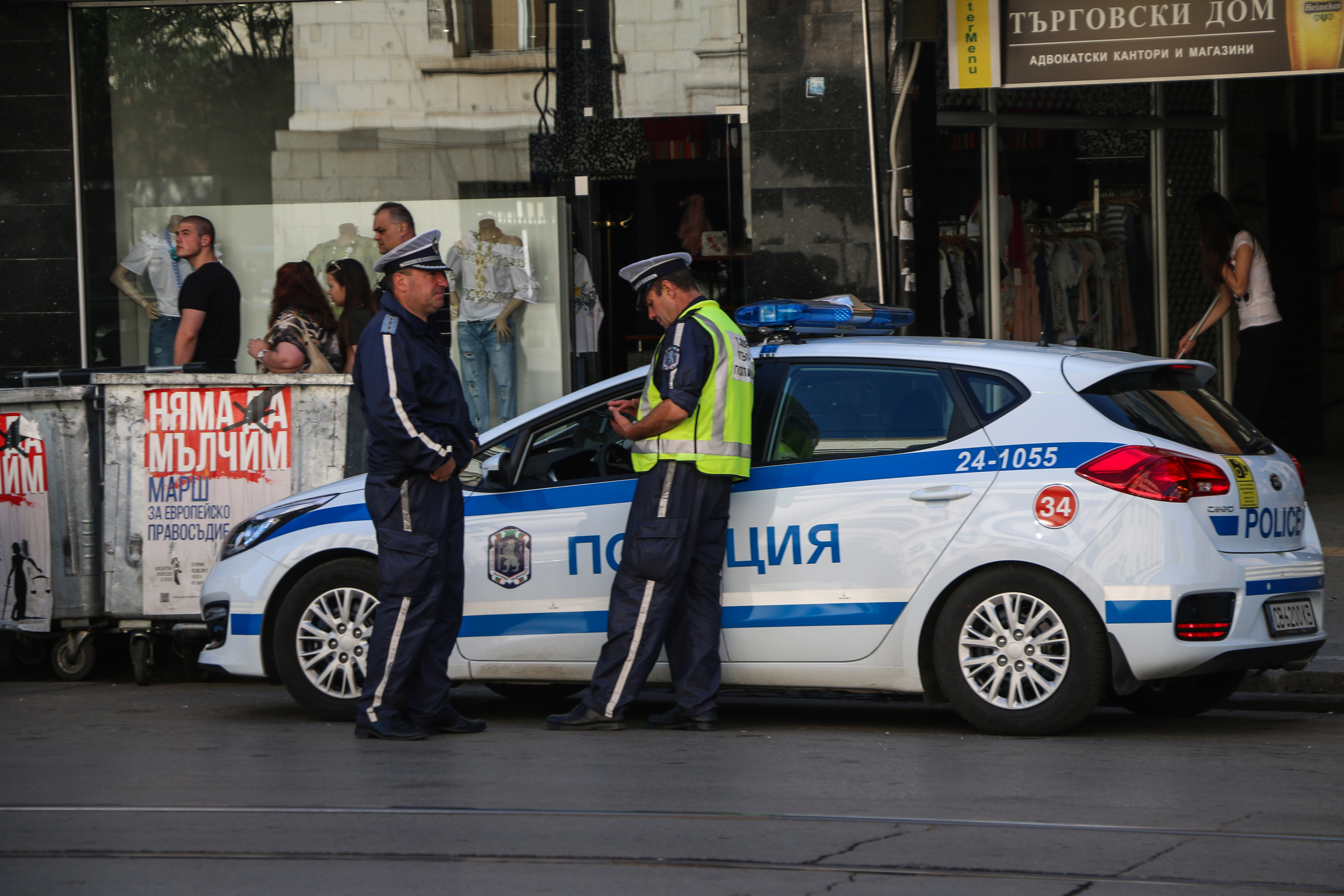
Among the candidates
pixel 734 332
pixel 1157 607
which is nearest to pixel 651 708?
pixel 734 332

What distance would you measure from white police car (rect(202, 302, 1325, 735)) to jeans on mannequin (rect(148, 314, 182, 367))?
216 inches

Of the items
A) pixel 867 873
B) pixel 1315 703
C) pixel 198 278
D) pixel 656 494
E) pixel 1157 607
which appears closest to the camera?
pixel 867 873

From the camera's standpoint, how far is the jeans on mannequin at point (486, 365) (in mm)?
12688

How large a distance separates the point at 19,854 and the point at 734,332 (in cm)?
318

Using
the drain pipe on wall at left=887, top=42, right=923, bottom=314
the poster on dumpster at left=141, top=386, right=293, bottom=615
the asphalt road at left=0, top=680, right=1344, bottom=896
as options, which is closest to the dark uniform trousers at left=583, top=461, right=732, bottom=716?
the asphalt road at left=0, top=680, right=1344, bottom=896

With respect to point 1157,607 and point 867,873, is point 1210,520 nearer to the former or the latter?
point 1157,607

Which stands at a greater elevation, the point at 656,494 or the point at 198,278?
the point at 198,278

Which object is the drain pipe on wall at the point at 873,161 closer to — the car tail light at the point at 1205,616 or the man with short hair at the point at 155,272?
the man with short hair at the point at 155,272

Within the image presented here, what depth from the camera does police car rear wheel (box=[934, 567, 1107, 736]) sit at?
6.28 meters

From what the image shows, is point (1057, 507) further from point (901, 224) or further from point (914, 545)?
point (901, 224)

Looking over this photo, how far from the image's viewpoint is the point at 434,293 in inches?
267

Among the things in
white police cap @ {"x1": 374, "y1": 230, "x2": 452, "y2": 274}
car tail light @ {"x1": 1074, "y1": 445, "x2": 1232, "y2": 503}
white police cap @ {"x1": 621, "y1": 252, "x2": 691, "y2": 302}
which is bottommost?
car tail light @ {"x1": 1074, "y1": 445, "x2": 1232, "y2": 503}

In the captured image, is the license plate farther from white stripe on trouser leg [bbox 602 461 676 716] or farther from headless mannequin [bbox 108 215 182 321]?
headless mannequin [bbox 108 215 182 321]

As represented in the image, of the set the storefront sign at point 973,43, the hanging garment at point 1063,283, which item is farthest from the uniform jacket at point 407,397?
the hanging garment at point 1063,283
